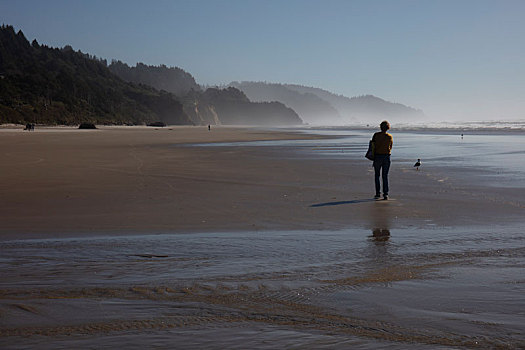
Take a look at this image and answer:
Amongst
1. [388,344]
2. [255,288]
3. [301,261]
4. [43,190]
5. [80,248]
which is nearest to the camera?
[388,344]

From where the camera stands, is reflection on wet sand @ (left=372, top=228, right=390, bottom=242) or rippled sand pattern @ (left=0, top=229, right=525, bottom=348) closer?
rippled sand pattern @ (left=0, top=229, right=525, bottom=348)

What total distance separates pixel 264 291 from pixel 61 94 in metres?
135

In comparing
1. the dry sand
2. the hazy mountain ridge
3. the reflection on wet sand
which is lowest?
the reflection on wet sand

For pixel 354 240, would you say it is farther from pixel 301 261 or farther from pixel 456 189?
pixel 456 189

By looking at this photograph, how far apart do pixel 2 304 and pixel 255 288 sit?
2335 mm

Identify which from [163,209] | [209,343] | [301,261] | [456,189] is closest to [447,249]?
[301,261]

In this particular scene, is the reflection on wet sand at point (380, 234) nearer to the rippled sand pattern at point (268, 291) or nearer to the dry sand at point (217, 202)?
the rippled sand pattern at point (268, 291)

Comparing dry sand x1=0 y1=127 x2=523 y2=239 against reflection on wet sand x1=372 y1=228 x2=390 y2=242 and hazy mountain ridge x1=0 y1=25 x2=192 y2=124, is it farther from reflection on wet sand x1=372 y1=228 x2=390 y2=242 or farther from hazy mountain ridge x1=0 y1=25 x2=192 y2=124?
hazy mountain ridge x1=0 y1=25 x2=192 y2=124

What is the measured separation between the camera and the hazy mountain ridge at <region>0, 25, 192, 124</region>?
109750 millimetres

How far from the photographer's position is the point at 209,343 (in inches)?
145

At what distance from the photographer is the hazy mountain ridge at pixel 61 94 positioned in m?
110

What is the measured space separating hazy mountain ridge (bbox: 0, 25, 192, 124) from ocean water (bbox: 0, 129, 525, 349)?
319ft

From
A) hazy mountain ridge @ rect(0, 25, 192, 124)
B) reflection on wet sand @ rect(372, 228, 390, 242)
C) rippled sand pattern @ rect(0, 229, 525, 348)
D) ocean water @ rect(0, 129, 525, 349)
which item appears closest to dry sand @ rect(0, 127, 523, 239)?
reflection on wet sand @ rect(372, 228, 390, 242)

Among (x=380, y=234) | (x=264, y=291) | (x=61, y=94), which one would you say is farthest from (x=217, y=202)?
(x=61, y=94)
